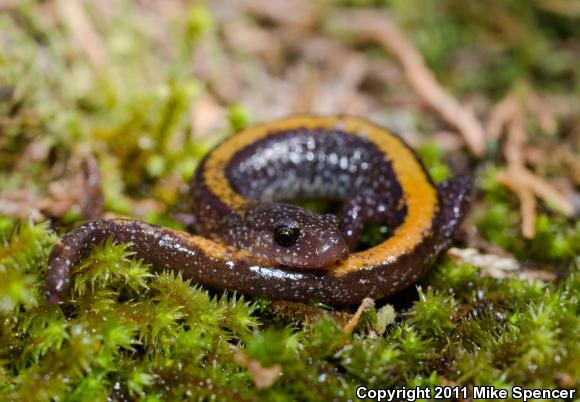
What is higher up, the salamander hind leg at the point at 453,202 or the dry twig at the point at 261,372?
the salamander hind leg at the point at 453,202

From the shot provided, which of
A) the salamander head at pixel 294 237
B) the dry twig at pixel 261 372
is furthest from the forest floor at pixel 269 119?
the salamander head at pixel 294 237

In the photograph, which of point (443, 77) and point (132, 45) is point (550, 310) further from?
point (132, 45)

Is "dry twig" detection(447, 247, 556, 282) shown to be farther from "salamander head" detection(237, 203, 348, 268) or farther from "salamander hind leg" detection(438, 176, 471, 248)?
"salamander head" detection(237, 203, 348, 268)

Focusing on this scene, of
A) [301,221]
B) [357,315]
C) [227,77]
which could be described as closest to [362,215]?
[301,221]

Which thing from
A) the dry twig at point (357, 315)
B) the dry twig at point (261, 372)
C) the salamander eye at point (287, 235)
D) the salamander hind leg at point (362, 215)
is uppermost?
the salamander eye at point (287, 235)

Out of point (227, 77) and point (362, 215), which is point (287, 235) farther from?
point (227, 77)

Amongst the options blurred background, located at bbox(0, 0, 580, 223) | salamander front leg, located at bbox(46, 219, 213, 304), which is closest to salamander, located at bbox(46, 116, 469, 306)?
salamander front leg, located at bbox(46, 219, 213, 304)

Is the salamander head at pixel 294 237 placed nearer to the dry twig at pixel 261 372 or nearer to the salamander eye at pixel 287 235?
the salamander eye at pixel 287 235
